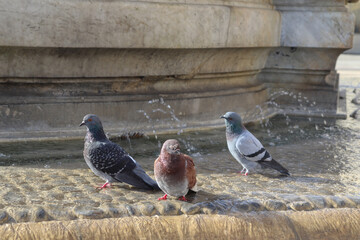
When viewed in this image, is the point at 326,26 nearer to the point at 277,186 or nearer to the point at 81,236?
the point at 277,186

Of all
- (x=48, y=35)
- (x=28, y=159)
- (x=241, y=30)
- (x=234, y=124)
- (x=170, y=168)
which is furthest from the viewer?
(x=241, y=30)

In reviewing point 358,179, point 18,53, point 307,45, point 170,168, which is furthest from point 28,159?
point 307,45

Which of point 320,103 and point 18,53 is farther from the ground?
point 18,53

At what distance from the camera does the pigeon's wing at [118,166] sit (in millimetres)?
3455

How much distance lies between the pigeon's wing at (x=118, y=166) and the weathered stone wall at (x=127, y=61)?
1.57 meters

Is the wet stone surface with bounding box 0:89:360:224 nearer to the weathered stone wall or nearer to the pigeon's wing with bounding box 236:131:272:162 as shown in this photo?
the pigeon's wing with bounding box 236:131:272:162

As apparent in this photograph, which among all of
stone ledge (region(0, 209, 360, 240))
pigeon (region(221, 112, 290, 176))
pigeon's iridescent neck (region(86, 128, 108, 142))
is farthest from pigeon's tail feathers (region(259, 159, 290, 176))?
pigeon's iridescent neck (region(86, 128, 108, 142))

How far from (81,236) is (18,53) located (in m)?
2.43

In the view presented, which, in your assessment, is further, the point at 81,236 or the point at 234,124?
the point at 234,124

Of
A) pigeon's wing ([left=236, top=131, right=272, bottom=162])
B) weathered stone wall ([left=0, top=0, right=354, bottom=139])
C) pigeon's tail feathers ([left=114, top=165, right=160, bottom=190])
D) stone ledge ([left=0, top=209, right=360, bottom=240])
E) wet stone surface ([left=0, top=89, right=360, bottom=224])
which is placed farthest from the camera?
weathered stone wall ([left=0, top=0, right=354, bottom=139])

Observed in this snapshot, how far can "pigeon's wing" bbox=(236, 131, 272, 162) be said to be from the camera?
154 inches

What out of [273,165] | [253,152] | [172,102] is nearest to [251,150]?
[253,152]

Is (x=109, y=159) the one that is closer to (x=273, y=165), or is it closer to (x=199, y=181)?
(x=199, y=181)

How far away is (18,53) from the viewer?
4809 mm
